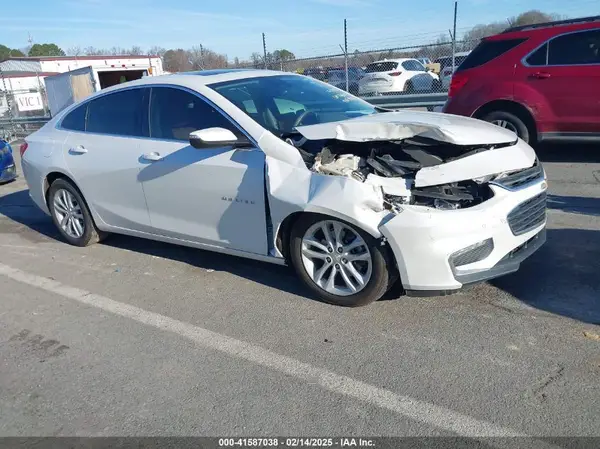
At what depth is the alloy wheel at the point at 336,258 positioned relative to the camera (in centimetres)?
369

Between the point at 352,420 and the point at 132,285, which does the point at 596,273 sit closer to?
the point at 352,420

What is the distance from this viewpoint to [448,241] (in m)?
3.36

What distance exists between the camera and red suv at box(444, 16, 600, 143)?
7172 mm

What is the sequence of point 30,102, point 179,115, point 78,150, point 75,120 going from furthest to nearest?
point 30,102 < point 75,120 < point 78,150 < point 179,115

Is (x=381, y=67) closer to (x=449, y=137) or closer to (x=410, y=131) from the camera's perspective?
(x=410, y=131)

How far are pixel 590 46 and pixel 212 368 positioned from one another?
22.1 feet

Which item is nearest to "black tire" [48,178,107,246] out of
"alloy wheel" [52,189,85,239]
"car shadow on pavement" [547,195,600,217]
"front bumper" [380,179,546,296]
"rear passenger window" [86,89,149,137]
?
"alloy wheel" [52,189,85,239]

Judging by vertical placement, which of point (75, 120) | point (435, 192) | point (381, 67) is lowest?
point (435, 192)

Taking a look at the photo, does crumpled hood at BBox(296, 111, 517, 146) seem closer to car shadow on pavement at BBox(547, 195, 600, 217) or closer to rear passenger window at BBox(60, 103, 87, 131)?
car shadow on pavement at BBox(547, 195, 600, 217)

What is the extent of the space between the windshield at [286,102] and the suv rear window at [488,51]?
141 inches

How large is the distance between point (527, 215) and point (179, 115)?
9.49 ft

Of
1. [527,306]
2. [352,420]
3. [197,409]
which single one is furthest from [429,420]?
[527,306]

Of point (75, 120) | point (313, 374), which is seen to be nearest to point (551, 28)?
point (75, 120)

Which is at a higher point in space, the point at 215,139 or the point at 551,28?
the point at 551,28
